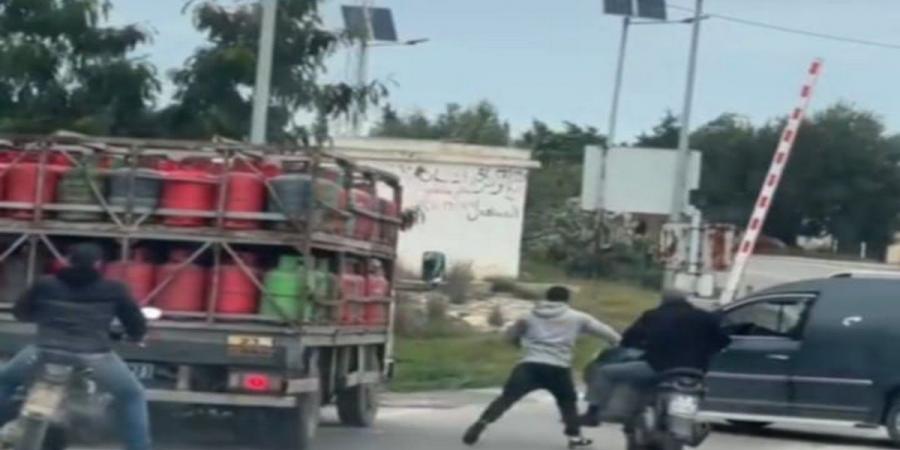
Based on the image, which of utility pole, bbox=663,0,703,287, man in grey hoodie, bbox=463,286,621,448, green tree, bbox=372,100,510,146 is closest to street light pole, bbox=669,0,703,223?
utility pole, bbox=663,0,703,287

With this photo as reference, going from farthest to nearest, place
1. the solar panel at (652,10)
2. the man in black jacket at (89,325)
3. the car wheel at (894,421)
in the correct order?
the solar panel at (652,10) < the car wheel at (894,421) < the man in black jacket at (89,325)

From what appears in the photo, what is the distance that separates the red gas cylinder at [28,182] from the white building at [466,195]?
34.6 meters

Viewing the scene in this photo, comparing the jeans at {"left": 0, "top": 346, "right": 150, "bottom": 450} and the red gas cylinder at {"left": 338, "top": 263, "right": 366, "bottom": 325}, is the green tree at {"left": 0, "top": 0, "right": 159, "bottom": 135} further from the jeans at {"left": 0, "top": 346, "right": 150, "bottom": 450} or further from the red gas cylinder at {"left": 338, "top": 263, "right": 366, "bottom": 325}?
the jeans at {"left": 0, "top": 346, "right": 150, "bottom": 450}

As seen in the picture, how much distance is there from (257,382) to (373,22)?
20.4 m

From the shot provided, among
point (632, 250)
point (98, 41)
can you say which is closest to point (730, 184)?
point (632, 250)

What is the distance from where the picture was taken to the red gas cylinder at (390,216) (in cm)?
1933

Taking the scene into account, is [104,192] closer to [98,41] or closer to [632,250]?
[98,41]

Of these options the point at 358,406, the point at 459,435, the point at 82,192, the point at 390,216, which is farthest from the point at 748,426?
the point at 82,192

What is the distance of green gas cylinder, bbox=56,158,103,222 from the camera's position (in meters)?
16.3

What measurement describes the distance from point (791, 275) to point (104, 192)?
27.5m

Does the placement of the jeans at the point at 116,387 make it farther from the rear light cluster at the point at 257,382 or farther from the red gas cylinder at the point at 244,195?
the red gas cylinder at the point at 244,195

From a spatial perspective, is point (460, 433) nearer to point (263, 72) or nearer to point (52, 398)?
point (263, 72)

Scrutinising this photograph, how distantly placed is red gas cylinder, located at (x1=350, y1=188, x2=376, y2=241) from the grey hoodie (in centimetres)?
156

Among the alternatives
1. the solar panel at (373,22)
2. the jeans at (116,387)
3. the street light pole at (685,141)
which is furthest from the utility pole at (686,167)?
the jeans at (116,387)
